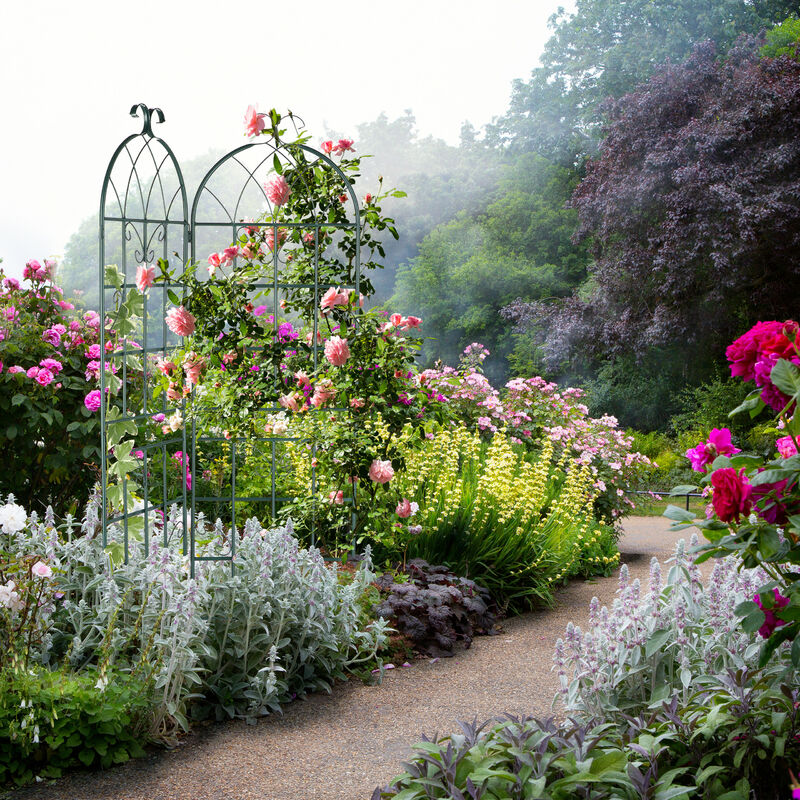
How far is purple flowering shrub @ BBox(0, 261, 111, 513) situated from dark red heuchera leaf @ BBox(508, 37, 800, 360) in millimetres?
8048

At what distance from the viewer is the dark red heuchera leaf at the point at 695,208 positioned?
10.7 metres

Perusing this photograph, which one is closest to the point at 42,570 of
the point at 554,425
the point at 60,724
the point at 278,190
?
the point at 60,724

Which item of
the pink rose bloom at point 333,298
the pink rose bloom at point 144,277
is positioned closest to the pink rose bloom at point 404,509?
the pink rose bloom at point 333,298

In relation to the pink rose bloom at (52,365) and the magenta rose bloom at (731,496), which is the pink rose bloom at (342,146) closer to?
the pink rose bloom at (52,365)

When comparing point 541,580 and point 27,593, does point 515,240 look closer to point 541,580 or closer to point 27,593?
point 541,580

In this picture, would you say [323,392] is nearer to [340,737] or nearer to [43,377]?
[340,737]

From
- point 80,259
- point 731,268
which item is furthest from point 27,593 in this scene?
point 80,259

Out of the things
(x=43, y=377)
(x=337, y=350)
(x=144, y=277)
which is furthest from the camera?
(x=43, y=377)

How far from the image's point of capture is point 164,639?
2.83 m

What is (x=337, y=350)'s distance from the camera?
368cm

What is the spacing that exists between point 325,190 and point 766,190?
8601 millimetres

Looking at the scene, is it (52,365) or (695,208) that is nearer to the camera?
(52,365)

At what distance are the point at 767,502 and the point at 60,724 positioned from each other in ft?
6.94

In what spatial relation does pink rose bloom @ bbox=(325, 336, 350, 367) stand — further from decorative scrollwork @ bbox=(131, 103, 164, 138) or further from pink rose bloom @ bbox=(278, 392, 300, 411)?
decorative scrollwork @ bbox=(131, 103, 164, 138)
